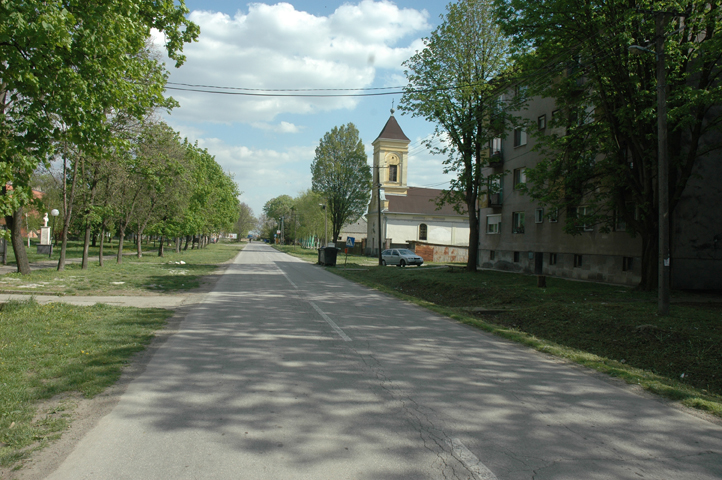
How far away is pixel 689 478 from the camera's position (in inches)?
140

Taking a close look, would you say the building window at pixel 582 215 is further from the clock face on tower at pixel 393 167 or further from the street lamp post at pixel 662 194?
the clock face on tower at pixel 393 167

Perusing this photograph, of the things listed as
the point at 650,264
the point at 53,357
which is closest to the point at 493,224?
the point at 650,264

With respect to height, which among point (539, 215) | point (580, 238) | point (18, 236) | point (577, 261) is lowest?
point (577, 261)

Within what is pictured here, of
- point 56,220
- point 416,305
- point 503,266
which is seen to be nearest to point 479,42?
point 503,266

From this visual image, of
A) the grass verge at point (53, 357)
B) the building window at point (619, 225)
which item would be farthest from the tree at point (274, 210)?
the grass verge at point (53, 357)

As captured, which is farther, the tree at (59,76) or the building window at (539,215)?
the building window at (539,215)

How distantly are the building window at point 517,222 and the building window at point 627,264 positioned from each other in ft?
28.0

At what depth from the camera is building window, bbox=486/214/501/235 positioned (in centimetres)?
3177

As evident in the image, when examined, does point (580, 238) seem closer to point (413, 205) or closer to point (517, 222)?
point (517, 222)

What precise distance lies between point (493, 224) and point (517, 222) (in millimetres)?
2718

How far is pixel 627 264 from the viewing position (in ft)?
67.6

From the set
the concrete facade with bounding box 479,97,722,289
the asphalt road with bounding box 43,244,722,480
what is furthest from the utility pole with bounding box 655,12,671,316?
the concrete facade with bounding box 479,97,722,289

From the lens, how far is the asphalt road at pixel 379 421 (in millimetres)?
3615

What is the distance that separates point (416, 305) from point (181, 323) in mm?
6929
